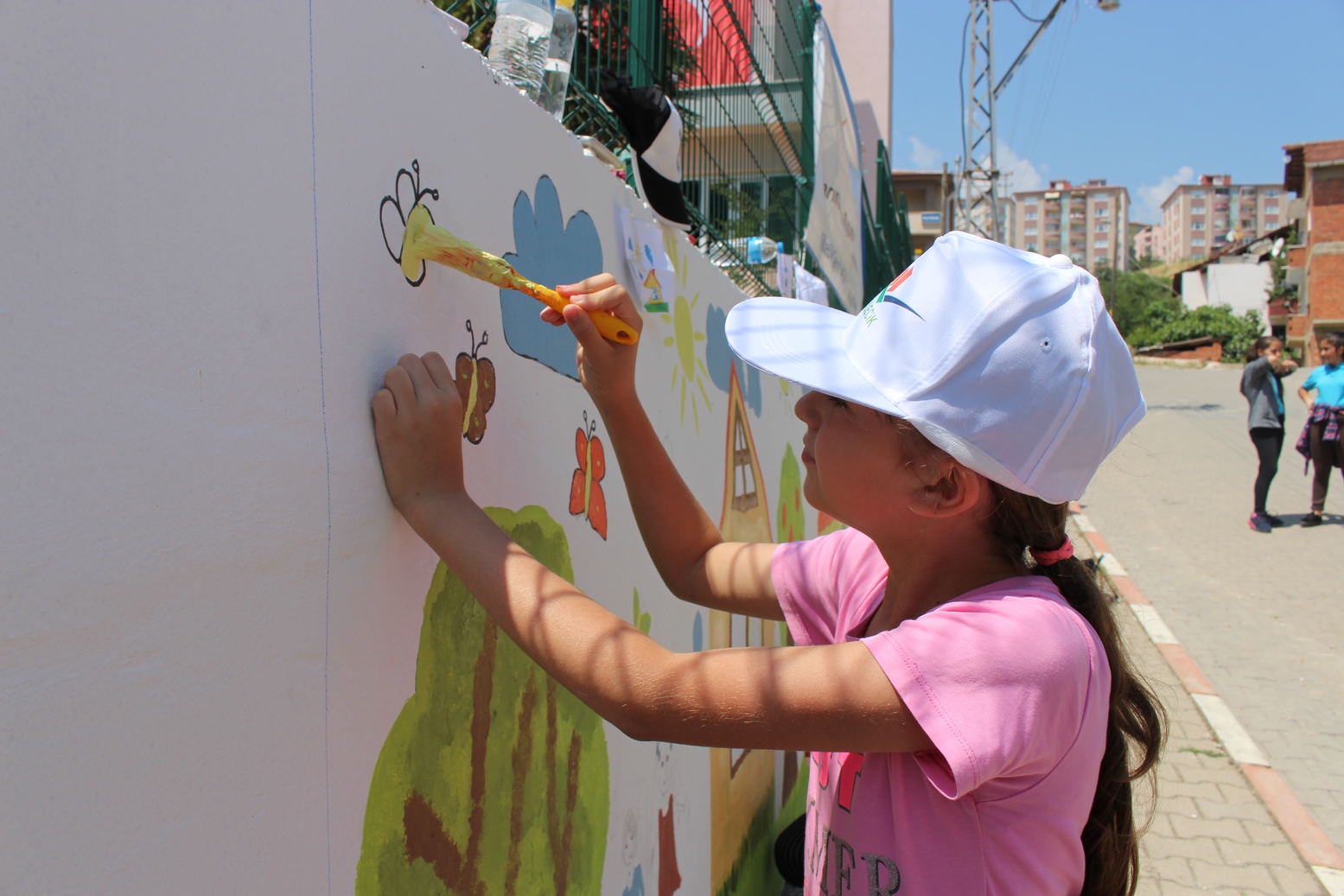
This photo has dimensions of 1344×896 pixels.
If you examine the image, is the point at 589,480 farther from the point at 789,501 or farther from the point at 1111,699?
the point at 789,501

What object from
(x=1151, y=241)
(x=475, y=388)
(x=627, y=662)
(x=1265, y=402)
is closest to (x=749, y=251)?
(x=475, y=388)

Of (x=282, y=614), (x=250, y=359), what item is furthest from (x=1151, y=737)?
(x=250, y=359)

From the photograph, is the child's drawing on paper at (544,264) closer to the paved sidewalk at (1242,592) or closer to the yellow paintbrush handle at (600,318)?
the yellow paintbrush handle at (600,318)

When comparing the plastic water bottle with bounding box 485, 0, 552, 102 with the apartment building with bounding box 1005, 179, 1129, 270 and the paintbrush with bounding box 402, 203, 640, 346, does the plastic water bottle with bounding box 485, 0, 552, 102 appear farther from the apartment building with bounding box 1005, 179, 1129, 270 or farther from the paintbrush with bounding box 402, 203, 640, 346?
the apartment building with bounding box 1005, 179, 1129, 270

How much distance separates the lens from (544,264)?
1650mm

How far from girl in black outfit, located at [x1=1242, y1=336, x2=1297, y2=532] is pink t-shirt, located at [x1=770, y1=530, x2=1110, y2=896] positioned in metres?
9.31

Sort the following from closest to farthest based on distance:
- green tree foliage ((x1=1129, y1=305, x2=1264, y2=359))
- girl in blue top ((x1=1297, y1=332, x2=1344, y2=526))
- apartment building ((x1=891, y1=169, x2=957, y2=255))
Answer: girl in blue top ((x1=1297, y1=332, x2=1344, y2=526))
apartment building ((x1=891, y1=169, x2=957, y2=255))
green tree foliage ((x1=1129, y1=305, x2=1264, y2=359))

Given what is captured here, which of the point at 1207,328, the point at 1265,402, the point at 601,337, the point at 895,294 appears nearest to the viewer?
the point at 895,294

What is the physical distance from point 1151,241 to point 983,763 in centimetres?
15171

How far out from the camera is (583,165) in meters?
1.87

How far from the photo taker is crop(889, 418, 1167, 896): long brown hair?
4.40ft

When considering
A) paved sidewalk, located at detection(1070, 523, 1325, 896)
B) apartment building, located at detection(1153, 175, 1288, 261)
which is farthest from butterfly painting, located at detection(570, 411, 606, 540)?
apartment building, located at detection(1153, 175, 1288, 261)

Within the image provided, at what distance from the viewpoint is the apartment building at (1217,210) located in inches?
4505

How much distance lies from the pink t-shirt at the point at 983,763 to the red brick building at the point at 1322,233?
37.9 m
